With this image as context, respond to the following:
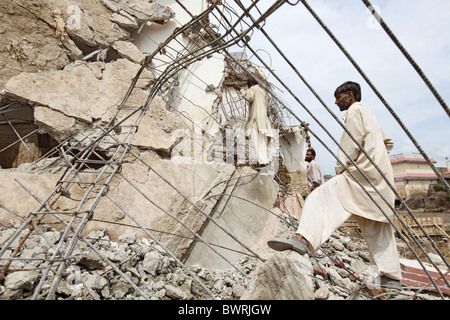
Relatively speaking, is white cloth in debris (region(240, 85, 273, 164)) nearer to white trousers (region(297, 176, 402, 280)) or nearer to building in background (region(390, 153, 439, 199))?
white trousers (region(297, 176, 402, 280))

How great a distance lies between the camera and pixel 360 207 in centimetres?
180

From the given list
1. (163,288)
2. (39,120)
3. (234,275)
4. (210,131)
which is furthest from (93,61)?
(234,275)

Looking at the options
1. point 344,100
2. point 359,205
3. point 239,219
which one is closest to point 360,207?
point 359,205

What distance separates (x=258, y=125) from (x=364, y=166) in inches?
94.7

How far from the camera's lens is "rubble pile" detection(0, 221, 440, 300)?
1.28m

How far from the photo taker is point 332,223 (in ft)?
5.74

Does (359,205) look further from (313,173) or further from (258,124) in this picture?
(313,173)

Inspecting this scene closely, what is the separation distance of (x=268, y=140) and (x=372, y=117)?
238 cm

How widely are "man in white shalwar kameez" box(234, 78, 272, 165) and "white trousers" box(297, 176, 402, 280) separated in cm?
229

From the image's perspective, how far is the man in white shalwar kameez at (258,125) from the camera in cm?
417

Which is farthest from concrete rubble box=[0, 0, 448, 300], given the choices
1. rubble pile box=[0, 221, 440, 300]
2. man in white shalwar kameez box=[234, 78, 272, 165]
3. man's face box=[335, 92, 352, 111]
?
man's face box=[335, 92, 352, 111]

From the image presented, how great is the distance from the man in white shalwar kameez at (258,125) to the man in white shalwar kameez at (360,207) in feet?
7.02
